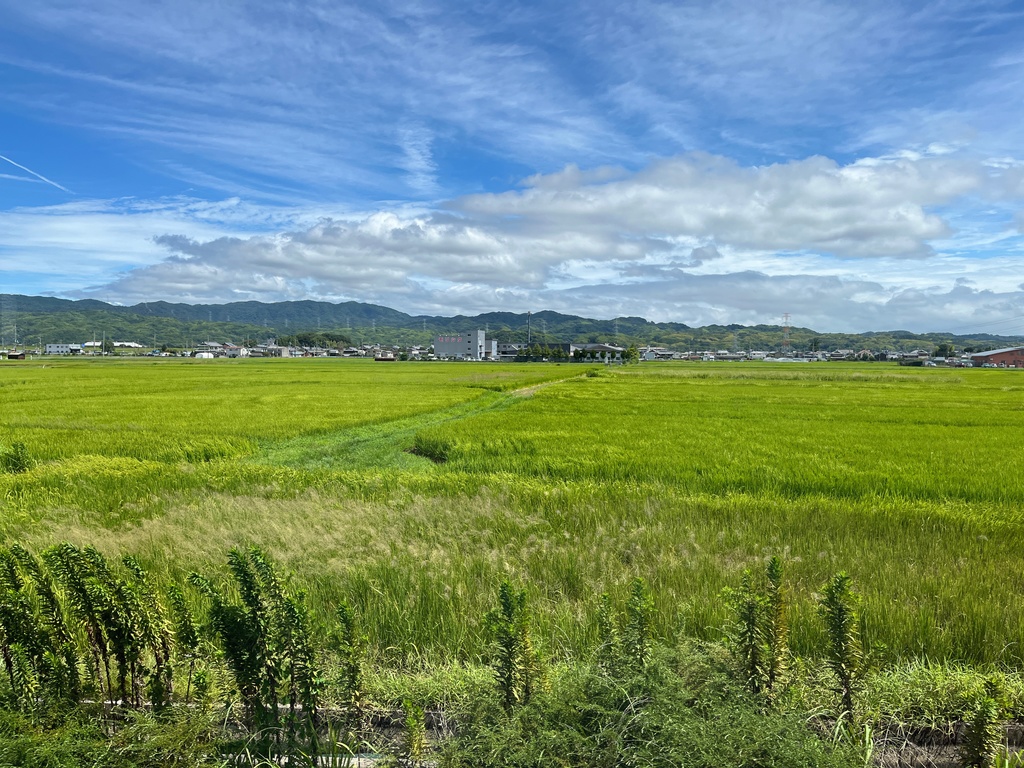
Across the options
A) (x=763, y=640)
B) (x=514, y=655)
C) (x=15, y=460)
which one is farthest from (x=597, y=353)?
(x=514, y=655)

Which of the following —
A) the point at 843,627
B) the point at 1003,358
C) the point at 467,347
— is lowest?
the point at 843,627

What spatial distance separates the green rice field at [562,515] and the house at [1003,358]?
156 metres

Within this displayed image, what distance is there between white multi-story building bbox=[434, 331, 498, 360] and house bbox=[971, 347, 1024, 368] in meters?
129

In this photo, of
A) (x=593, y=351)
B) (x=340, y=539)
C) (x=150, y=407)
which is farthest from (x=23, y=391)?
(x=593, y=351)

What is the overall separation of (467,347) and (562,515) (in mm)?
154531

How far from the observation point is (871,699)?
131 inches

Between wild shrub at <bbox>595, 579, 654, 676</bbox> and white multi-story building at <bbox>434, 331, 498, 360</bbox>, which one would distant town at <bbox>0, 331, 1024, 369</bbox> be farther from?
wild shrub at <bbox>595, 579, 654, 676</bbox>

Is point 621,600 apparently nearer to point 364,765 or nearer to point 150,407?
point 364,765

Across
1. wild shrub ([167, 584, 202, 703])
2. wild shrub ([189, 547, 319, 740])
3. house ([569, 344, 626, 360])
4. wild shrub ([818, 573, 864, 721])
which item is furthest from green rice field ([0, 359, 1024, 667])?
house ([569, 344, 626, 360])

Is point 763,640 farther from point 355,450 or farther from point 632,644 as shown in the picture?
point 355,450

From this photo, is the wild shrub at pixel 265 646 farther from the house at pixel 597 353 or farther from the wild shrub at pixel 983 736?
the house at pixel 597 353

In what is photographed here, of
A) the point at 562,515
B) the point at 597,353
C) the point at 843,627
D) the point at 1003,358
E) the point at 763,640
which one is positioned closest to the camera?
the point at 843,627

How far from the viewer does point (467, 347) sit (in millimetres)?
162000

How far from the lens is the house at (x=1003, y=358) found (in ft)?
443
